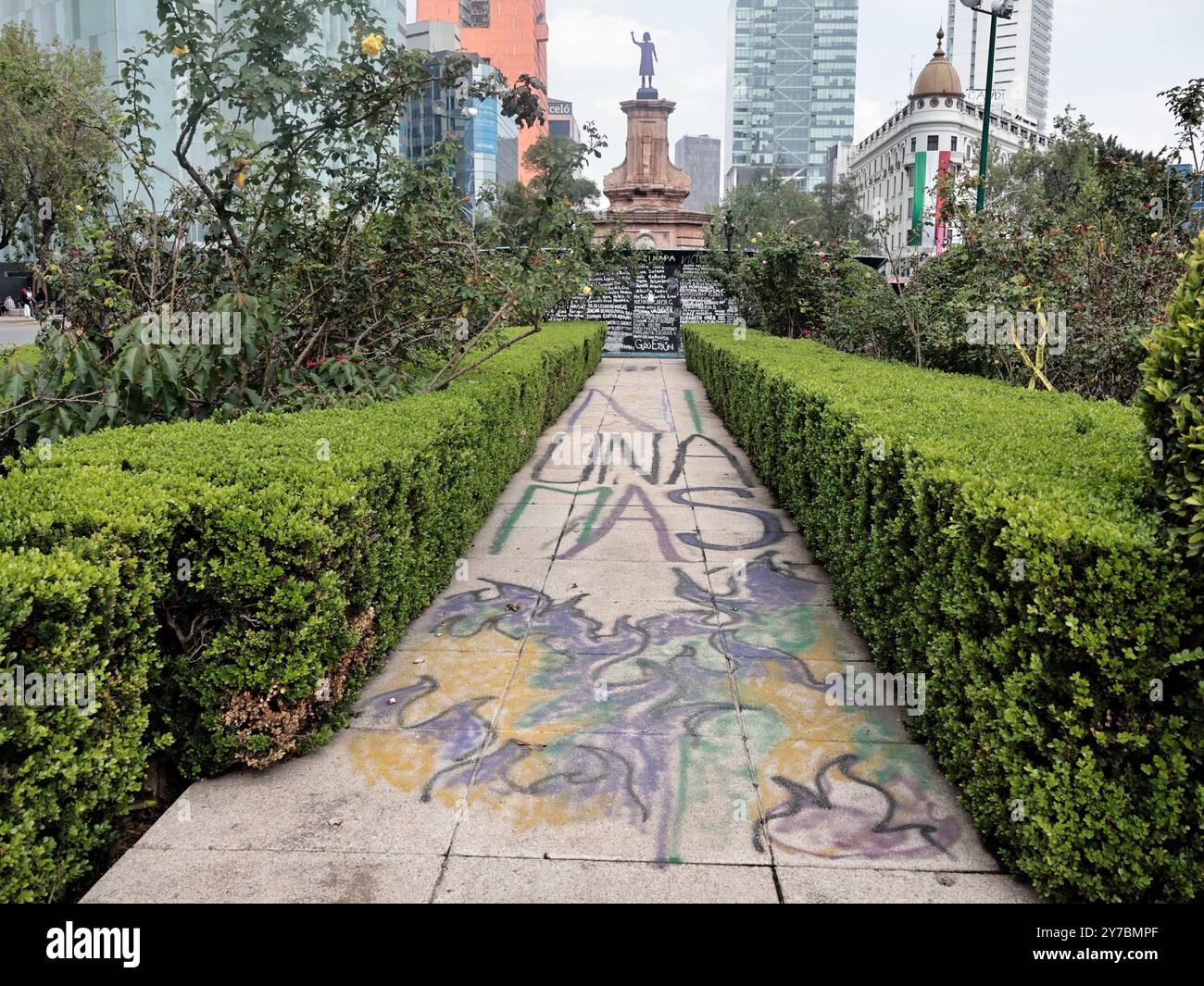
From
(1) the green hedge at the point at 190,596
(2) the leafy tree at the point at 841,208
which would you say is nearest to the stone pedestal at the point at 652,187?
(1) the green hedge at the point at 190,596

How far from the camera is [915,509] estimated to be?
3889mm

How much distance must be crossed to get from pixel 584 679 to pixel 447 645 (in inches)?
34.6

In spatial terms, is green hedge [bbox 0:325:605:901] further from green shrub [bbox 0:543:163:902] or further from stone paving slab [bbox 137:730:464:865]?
stone paving slab [bbox 137:730:464:865]

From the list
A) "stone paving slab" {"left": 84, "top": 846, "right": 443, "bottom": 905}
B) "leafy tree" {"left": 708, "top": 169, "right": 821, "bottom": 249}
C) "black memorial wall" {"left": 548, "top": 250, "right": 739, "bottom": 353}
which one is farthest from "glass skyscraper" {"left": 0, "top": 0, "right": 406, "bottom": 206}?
"stone paving slab" {"left": 84, "top": 846, "right": 443, "bottom": 905}

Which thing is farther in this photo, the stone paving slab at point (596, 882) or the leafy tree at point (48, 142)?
the leafy tree at point (48, 142)

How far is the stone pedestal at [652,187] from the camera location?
29.9 m

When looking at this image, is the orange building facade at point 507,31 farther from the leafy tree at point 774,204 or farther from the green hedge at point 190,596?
the green hedge at point 190,596

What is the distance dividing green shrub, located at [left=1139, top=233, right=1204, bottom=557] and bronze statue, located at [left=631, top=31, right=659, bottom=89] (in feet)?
105

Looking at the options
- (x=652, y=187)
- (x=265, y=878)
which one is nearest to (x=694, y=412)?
(x=265, y=878)

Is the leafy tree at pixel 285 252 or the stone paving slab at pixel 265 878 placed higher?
the leafy tree at pixel 285 252

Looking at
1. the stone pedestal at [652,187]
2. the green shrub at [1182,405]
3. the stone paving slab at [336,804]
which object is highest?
the stone pedestal at [652,187]

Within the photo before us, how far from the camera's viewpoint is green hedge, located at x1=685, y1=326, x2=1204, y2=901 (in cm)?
262

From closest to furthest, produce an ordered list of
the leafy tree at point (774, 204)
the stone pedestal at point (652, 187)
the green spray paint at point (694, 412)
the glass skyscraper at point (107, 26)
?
1. the green spray paint at point (694, 412)
2. the stone pedestal at point (652, 187)
3. the glass skyscraper at point (107, 26)
4. the leafy tree at point (774, 204)

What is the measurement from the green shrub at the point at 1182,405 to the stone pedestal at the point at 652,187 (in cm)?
2777
